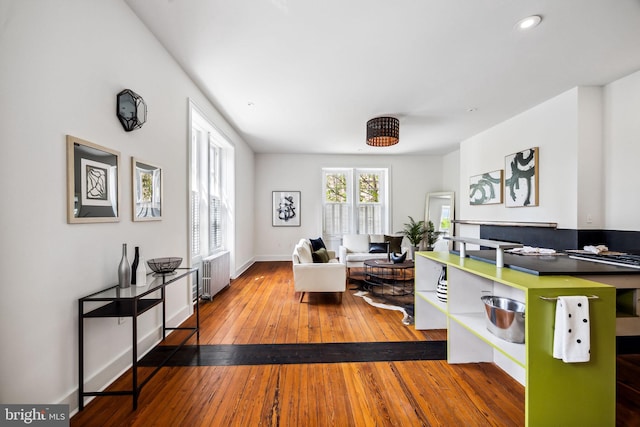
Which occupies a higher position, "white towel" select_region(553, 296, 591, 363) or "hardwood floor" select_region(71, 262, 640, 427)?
"white towel" select_region(553, 296, 591, 363)

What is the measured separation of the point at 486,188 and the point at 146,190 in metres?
5.25

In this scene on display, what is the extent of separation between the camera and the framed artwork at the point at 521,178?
149 inches

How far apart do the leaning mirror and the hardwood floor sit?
14.3ft

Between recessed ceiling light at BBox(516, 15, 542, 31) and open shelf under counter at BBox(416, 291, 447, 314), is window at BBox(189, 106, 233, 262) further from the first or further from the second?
recessed ceiling light at BBox(516, 15, 542, 31)

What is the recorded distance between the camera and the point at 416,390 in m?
1.86

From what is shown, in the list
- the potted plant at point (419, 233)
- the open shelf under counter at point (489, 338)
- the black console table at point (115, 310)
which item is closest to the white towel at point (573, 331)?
the open shelf under counter at point (489, 338)

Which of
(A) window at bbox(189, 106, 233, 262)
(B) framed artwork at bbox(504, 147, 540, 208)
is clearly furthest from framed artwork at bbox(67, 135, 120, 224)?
(B) framed artwork at bbox(504, 147, 540, 208)

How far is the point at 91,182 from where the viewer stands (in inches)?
67.2

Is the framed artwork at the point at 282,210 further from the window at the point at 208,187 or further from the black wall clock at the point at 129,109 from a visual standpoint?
the black wall clock at the point at 129,109

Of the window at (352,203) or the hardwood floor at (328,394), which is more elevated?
the window at (352,203)

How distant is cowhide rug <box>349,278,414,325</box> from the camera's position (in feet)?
10.8

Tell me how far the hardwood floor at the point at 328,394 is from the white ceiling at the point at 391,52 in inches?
112

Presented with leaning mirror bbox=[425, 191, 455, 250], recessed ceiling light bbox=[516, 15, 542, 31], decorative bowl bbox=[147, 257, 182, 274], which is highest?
recessed ceiling light bbox=[516, 15, 542, 31]

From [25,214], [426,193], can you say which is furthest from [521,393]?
[426,193]
